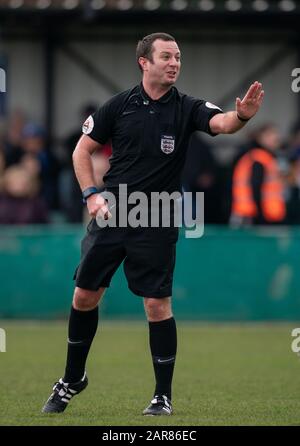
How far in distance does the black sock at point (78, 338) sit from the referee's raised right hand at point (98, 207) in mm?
712

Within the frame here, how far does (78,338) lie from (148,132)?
1402mm

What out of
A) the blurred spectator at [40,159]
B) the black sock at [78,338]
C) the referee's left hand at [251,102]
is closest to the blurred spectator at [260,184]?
the blurred spectator at [40,159]

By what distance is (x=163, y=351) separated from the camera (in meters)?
7.73

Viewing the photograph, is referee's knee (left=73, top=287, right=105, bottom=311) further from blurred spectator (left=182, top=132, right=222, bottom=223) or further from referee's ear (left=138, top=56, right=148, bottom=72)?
blurred spectator (left=182, top=132, right=222, bottom=223)

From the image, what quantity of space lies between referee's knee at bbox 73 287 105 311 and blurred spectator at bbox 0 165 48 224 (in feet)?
24.3

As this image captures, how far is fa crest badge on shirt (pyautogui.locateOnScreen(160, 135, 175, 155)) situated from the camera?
763 cm

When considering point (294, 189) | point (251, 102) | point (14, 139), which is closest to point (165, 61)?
point (251, 102)

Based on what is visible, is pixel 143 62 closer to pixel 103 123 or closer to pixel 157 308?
pixel 103 123

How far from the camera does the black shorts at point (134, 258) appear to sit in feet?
25.0

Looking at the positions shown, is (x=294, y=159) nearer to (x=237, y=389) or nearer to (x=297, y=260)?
(x=297, y=260)

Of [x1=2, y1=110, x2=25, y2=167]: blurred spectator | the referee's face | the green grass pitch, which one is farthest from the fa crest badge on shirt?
[x1=2, y1=110, x2=25, y2=167]: blurred spectator

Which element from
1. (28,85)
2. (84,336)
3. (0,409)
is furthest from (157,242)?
(28,85)

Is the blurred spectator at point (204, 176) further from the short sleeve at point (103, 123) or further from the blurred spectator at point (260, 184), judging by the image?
the short sleeve at point (103, 123)
